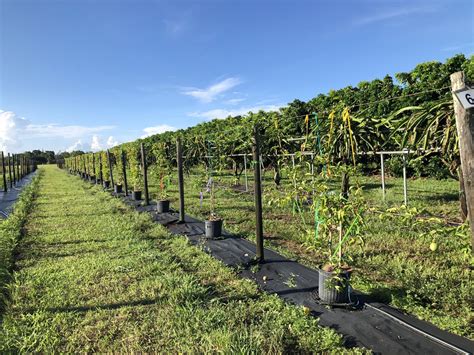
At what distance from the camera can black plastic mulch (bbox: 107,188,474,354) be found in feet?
7.47

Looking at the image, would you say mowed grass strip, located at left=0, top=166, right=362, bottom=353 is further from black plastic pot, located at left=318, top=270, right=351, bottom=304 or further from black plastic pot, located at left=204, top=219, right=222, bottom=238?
black plastic pot, located at left=204, top=219, right=222, bottom=238

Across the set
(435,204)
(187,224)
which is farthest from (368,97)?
(187,224)

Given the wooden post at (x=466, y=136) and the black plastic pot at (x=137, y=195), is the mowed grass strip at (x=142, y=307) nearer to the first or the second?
the wooden post at (x=466, y=136)

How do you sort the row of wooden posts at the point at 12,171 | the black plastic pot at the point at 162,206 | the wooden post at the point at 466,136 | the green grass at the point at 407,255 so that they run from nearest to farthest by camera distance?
the wooden post at the point at 466,136 → the green grass at the point at 407,255 → the black plastic pot at the point at 162,206 → the row of wooden posts at the point at 12,171

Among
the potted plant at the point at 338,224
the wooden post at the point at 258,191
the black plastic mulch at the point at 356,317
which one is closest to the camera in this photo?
the black plastic mulch at the point at 356,317

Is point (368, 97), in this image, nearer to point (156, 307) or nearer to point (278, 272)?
point (278, 272)

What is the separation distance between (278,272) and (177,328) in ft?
4.91

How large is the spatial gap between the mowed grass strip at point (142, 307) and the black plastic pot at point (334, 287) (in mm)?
318

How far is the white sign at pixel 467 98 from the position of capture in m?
1.78

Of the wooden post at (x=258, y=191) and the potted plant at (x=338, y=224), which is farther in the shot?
the wooden post at (x=258, y=191)

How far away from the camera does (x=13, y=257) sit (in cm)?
480

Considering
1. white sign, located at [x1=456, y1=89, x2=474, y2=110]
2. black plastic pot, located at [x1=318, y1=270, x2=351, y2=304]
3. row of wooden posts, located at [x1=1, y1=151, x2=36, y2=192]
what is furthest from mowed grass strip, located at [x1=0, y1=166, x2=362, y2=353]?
row of wooden posts, located at [x1=1, y1=151, x2=36, y2=192]

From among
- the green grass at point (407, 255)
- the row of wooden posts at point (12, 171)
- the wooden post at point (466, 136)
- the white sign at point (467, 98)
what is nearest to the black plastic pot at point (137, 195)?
the green grass at point (407, 255)

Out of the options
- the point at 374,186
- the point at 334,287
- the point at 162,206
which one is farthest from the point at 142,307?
the point at 374,186
